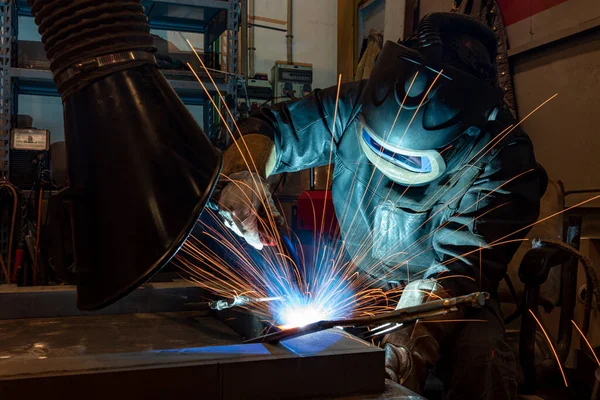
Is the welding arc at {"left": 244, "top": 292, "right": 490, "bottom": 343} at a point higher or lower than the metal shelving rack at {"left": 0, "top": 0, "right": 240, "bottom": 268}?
lower

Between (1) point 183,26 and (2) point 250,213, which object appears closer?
(2) point 250,213

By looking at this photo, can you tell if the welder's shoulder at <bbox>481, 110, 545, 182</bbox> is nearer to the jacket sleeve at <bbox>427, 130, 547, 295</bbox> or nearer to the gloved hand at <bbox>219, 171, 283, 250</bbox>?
the jacket sleeve at <bbox>427, 130, 547, 295</bbox>

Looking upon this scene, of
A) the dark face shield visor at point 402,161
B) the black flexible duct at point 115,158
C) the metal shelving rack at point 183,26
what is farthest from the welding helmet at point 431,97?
the metal shelving rack at point 183,26

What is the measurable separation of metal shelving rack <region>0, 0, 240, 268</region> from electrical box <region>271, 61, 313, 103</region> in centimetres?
111

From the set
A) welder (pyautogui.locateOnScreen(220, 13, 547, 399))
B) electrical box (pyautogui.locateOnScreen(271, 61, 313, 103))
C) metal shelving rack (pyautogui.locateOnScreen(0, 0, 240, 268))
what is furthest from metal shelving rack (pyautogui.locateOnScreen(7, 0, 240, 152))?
welder (pyautogui.locateOnScreen(220, 13, 547, 399))

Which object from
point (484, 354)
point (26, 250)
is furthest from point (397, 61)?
point (26, 250)

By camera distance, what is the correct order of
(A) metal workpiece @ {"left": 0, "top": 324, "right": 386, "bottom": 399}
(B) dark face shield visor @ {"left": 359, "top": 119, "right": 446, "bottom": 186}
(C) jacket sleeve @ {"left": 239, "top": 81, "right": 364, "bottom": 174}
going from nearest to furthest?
(A) metal workpiece @ {"left": 0, "top": 324, "right": 386, "bottom": 399}, (B) dark face shield visor @ {"left": 359, "top": 119, "right": 446, "bottom": 186}, (C) jacket sleeve @ {"left": 239, "top": 81, "right": 364, "bottom": 174}

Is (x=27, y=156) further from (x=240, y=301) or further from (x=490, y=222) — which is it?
(x=490, y=222)

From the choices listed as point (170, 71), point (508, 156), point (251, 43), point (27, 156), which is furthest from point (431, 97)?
point (251, 43)

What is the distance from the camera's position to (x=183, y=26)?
4449 mm

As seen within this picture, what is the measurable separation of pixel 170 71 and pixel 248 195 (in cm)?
210

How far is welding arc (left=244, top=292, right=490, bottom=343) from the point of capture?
1.10 m

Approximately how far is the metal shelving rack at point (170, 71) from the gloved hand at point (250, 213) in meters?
1.85

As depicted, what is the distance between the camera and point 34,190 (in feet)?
11.0
